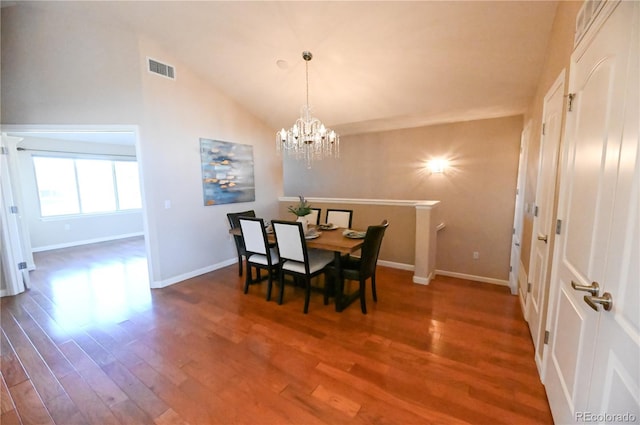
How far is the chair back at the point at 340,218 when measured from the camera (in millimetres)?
3891

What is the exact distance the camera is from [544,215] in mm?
2148

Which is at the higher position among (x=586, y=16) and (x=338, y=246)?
(x=586, y=16)

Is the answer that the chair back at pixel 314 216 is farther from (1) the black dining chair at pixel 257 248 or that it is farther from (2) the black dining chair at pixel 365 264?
(2) the black dining chair at pixel 365 264

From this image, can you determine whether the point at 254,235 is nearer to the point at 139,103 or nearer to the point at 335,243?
the point at 335,243

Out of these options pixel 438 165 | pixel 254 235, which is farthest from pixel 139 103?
pixel 438 165

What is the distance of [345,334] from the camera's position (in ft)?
7.97

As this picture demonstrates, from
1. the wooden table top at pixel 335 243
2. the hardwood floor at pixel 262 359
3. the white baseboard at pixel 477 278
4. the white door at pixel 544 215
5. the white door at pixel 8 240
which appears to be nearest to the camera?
the hardwood floor at pixel 262 359

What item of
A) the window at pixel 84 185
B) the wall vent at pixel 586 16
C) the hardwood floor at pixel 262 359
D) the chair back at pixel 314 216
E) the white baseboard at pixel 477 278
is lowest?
the white baseboard at pixel 477 278

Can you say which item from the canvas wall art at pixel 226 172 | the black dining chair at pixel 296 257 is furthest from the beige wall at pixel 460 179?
the canvas wall art at pixel 226 172

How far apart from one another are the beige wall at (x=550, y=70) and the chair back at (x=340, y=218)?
212cm

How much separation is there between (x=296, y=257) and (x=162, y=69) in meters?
3.08

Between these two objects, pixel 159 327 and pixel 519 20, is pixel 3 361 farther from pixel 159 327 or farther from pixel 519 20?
pixel 519 20
